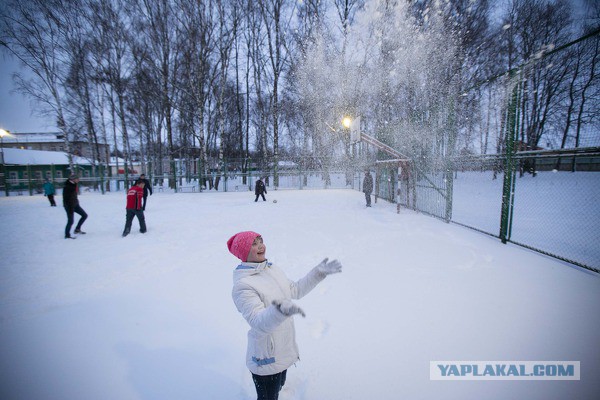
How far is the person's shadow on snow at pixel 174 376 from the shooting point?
2.16 m

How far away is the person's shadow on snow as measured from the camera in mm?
2156

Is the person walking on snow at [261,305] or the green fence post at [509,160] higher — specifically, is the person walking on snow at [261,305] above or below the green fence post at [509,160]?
below

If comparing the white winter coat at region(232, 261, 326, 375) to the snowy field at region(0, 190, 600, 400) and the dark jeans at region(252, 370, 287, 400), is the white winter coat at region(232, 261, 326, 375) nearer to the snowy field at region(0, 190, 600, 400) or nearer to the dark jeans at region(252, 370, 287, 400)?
the dark jeans at region(252, 370, 287, 400)

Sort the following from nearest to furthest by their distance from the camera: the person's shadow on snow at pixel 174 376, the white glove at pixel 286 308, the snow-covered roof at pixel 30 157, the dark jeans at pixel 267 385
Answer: the white glove at pixel 286 308 → the dark jeans at pixel 267 385 → the person's shadow on snow at pixel 174 376 → the snow-covered roof at pixel 30 157

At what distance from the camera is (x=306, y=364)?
96.9 inches

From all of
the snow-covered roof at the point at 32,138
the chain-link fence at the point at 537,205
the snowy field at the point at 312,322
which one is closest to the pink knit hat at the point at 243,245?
the snowy field at the point at 312,322

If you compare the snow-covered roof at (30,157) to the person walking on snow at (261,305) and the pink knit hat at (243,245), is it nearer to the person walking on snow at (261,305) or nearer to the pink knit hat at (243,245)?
the pink knit hat at (243,245)

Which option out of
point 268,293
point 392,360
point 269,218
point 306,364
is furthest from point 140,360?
point 269,218

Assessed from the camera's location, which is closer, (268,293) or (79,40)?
(268,293)

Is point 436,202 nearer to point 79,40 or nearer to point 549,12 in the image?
point 549,12

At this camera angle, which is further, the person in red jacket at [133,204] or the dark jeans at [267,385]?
the person in red jacket at [133,204]

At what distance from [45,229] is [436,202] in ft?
40.8

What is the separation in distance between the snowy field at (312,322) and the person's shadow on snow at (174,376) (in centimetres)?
1

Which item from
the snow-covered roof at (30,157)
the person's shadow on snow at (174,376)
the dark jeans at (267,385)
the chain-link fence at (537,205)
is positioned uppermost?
the snow-covered roof at (30,157)
